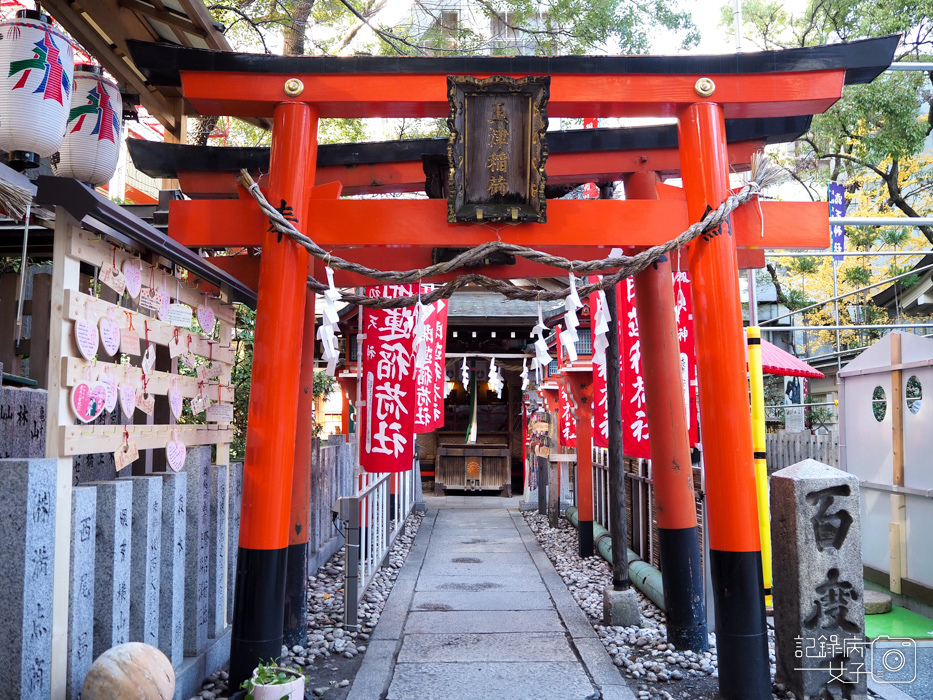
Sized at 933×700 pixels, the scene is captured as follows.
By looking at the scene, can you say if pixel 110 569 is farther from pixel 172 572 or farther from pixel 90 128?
pixel 90 128

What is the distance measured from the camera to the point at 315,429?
12633 mm

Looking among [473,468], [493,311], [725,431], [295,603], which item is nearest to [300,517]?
[295,603]

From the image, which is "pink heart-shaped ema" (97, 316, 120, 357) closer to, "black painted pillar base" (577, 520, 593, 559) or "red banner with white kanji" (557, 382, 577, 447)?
"black painted pillar base" (577, 520, 593, 559)

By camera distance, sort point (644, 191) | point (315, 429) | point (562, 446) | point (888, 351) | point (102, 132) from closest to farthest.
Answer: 1. point (102, 132)
2. point (644, 191)
3. point (888, 351)
4. point (315, 429)
5. point (562, 446)

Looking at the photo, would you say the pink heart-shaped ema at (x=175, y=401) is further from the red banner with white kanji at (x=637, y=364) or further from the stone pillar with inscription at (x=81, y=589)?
the red banner with white kanji at (x=637, y=364)

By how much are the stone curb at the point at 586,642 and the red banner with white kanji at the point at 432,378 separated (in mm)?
3741

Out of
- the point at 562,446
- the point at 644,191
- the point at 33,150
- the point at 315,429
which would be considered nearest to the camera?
the point at 33,150

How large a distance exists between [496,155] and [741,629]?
12.5 ft

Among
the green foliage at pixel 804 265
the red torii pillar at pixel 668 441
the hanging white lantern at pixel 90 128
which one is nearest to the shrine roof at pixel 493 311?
the red torii pillar at pixel 668 441

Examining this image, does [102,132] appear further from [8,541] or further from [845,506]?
[845,506]

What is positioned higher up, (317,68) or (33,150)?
(317,68)

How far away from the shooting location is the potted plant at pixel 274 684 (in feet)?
13.3

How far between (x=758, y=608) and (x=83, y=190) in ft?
16.3

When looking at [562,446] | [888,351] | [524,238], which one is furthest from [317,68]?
[562,446]
